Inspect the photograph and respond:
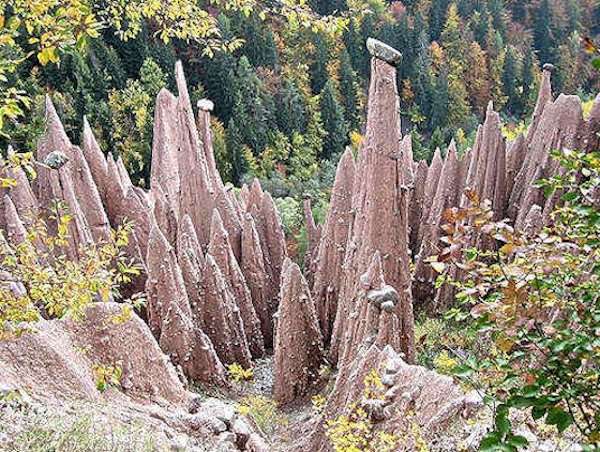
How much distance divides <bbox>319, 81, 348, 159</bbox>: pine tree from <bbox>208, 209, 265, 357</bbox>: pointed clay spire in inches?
945

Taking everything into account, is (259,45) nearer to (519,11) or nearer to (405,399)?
(519,11)

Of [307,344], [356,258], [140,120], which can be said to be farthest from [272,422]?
[140,120]

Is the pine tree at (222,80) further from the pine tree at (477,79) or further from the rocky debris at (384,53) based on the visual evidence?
the rocky debris at (384,53)

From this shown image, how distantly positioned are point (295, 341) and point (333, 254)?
10.0ft

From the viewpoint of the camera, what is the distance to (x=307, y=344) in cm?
1203

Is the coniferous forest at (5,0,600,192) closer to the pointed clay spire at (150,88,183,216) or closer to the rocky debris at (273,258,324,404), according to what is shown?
the pointed clay spire at (150,88,183,216)

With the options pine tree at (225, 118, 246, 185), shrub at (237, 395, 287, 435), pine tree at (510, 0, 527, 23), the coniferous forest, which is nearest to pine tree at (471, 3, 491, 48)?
the coniferous forest

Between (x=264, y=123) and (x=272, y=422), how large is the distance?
26.8 m

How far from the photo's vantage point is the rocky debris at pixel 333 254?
14.3 meters

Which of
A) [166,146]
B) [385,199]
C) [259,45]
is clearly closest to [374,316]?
[385,199]

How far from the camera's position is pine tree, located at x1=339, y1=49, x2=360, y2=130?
40469 mm

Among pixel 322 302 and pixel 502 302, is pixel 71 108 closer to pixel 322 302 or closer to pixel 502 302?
pixel 322 302

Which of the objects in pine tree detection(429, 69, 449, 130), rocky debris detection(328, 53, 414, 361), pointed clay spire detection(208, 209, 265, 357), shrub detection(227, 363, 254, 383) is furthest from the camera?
pine tree detection(429, 69, 449, 130)

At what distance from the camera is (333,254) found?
47.2 ft
